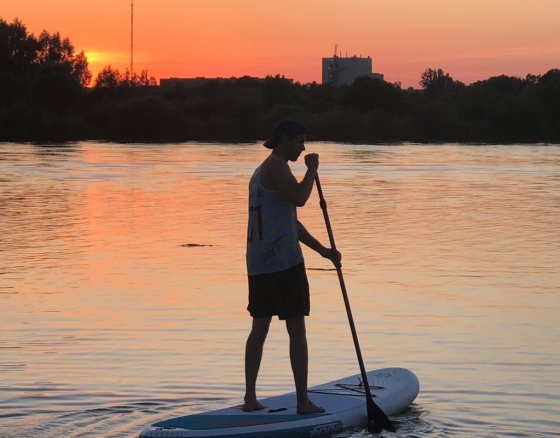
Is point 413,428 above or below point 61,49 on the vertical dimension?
below

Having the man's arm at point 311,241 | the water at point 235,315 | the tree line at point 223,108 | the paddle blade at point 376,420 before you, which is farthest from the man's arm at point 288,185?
the tree line at point 223,108

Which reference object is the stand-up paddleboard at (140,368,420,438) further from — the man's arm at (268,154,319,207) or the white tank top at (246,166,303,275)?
the man's arm at (268,154,319,207)

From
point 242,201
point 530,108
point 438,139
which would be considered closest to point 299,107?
point 438,139

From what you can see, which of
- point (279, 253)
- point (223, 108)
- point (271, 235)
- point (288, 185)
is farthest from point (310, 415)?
point (223, 108)

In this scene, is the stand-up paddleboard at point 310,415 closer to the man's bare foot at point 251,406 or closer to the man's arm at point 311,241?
the man's bare foot at point 251,406

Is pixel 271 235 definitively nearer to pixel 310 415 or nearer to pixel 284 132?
pixel 284 132

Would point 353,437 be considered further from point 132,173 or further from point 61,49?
point 61,49

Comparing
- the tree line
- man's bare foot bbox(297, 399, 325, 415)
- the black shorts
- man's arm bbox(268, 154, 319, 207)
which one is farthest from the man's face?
the tree line

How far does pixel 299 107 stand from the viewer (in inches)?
3802

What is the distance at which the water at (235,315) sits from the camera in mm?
7559

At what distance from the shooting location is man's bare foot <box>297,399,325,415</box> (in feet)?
23.0

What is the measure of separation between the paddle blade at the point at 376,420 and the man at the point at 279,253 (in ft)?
1.07

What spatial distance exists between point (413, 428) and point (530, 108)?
92.7 metres

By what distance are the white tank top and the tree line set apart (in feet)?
259
